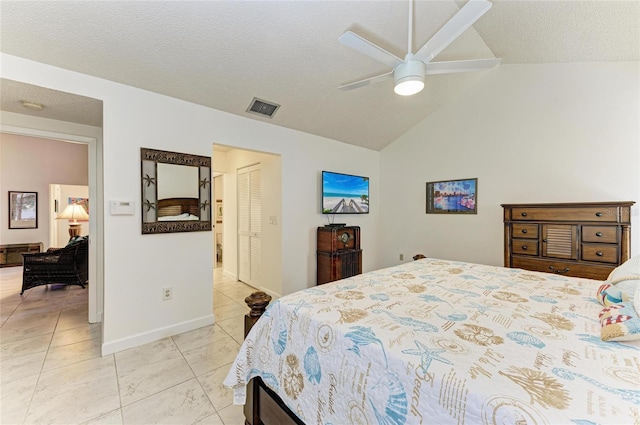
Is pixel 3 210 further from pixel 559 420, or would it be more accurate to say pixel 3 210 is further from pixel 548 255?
pixel 548 255

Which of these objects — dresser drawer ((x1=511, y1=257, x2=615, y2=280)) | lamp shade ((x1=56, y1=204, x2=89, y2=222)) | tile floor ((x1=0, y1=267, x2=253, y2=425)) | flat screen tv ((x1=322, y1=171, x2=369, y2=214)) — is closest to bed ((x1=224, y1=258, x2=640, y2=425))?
tile floor ((x1=0, y1=267, x2=253, y2=425))

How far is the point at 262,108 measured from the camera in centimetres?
310

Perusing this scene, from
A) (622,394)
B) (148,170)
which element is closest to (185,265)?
(148,170)

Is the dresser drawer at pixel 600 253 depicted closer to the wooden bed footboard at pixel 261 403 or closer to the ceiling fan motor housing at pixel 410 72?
the ceiling fan motor housing at pixel 410 72

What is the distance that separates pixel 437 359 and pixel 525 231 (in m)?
2.88

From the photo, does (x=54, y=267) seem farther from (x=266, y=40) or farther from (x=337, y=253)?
(x=266, y=40)

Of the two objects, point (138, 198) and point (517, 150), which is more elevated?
point (517, 150)

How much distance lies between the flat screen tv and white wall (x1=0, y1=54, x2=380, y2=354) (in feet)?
3.19

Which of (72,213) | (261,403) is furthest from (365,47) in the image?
(72,213)

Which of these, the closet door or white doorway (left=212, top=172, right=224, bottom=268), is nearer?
the closet door

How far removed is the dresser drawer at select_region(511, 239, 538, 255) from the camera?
2.88 meters

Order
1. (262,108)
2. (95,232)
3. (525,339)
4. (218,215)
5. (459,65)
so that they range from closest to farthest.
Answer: (525,339) → (459,65) → (95,232) → (262,108) → (218,215)

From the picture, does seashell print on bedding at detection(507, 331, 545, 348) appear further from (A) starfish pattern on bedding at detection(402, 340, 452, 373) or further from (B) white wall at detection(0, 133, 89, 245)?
(B) white wall at detection(0, 133, 89, 245)

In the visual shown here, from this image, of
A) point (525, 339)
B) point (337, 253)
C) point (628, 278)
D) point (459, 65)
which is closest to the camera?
point (525, 339)
